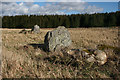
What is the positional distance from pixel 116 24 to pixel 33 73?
47.3m

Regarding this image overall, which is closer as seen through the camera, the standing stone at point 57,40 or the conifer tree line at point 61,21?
the standing stone at point 57,40

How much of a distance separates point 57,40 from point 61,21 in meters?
40.3

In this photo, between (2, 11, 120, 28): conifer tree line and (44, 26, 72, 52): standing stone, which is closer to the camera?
(44, 26, 72, 52): standing stone

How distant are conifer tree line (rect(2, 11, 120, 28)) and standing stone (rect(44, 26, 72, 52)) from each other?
3802cm

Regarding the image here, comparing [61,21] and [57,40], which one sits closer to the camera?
[57,40]

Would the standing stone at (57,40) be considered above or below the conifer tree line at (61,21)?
below

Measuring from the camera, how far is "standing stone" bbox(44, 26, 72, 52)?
8.25 m

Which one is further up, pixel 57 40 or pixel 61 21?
pixel 61 21

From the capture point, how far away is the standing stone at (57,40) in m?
8.25

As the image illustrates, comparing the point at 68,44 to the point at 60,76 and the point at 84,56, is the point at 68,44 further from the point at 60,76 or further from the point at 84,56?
the point at 60,76

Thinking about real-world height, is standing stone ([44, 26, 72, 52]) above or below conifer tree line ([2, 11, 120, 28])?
below

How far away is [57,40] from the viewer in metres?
8.59

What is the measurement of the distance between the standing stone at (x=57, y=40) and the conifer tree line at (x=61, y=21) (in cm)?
3802

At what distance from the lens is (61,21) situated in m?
48.2
